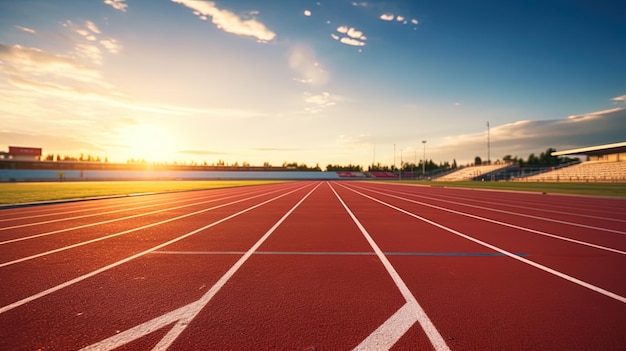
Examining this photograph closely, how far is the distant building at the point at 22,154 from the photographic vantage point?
83.7m

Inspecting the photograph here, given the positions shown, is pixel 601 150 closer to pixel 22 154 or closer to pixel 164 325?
pixel 164 325

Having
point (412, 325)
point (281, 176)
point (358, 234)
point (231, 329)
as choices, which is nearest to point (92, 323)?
point (231, 329)

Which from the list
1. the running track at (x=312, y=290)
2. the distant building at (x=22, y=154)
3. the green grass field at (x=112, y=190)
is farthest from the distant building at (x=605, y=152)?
the distant building at (x=22, y=154)

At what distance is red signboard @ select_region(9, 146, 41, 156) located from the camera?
8740 cm

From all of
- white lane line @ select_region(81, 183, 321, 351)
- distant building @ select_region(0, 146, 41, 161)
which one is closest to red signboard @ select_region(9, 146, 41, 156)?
distant building @ select_region(0, 146, 41, 161)

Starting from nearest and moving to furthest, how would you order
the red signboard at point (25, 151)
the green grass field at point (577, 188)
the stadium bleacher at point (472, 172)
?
the green grass field at point (577, 188), the stadium bleacher at point (472, 172), the red signboard at point (25, 151)

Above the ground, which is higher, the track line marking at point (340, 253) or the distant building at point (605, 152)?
the distant building at point (605, 152)

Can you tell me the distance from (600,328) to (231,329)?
3477 millimetres

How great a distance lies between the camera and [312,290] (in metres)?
3.76

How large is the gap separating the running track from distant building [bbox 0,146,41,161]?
108m

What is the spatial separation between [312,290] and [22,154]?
117 meters

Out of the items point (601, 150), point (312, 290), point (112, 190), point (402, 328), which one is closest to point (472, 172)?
point (601, 150)

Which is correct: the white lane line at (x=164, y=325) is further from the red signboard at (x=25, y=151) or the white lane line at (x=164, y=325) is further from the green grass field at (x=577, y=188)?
the red signboard at (x=25, y=151)

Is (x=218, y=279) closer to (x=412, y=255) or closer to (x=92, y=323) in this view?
(x=92, y=323)
